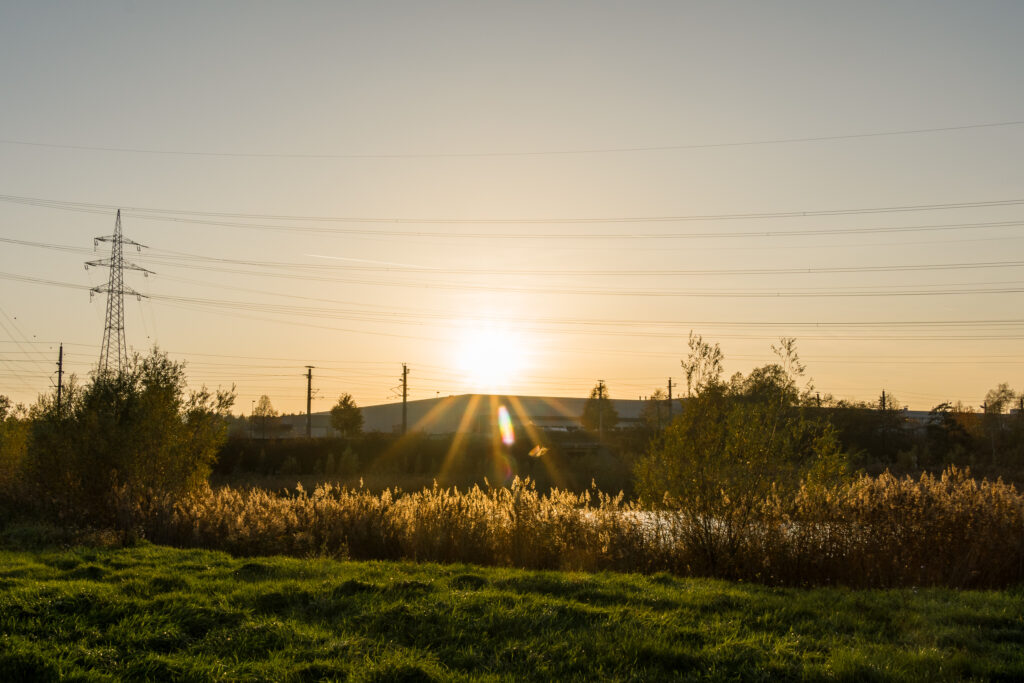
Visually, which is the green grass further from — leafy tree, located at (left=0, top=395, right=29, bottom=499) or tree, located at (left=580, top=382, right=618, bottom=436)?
tree, located at (left=580, top=382, right=618, bottom=436)

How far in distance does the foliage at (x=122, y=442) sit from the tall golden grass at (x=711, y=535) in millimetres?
4258

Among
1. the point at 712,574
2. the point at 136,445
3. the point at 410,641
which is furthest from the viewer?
the point at 136,445

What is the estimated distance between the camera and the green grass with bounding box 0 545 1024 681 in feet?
23.0

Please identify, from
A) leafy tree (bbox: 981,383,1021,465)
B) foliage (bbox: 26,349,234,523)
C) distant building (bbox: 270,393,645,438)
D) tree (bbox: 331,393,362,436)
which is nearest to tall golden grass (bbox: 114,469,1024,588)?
foliage (bbox: 26,349,234,523)

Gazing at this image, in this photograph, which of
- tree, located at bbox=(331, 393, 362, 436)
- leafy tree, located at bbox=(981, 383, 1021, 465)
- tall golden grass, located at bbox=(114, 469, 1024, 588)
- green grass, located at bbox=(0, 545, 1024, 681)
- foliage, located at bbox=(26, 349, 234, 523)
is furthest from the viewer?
tree, located at bbox=(331, 393, 362, 436)

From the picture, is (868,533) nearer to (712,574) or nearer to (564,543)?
(712,574)

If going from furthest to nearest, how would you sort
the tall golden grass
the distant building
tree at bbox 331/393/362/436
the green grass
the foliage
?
the distant building, tree at bbox 331/393/362/436, the foliage, the tall golden grass, the green grass

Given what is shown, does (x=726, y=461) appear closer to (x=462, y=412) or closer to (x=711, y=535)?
(x=711, y=535)

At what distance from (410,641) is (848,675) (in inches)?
160

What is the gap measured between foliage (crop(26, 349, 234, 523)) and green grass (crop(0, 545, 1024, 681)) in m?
8.80

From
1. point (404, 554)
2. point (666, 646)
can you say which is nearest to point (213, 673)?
point (666, 646)

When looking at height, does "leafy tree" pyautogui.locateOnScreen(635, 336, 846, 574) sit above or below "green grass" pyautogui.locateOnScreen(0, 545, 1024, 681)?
above

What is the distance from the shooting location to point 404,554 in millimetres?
14625

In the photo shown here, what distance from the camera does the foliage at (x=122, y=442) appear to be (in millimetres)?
20000
